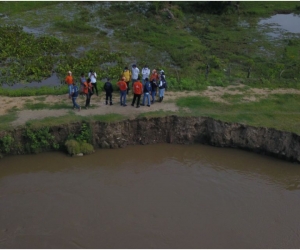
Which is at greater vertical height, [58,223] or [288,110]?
[288,110]

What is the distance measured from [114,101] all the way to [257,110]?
6433 mm

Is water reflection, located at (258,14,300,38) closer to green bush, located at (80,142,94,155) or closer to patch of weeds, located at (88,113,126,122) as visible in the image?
patch of weeds, located at (88,113,126,122)

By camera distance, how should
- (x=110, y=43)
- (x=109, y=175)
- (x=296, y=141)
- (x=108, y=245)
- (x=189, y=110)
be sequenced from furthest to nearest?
(x=110, y=43)
(x=189, y=110)
(x=296, y=141)
(x=109, y=175)
(x=108, y=245)

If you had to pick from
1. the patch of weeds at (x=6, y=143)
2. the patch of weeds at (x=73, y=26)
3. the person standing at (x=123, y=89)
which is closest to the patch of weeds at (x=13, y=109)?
the patch of weeds at (x=6, y=143)

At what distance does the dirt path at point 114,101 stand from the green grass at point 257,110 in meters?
0.49

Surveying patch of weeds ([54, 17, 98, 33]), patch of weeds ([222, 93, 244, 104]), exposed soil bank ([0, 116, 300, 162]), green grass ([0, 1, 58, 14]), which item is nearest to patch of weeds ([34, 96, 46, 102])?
exposed soil bank ([0, 116, 300, 162])

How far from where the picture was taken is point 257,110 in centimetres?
1730

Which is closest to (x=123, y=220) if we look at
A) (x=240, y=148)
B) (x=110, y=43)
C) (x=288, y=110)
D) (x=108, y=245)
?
(x=108, y=245)

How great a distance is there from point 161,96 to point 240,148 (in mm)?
4186

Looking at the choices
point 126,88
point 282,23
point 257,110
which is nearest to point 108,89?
point 126,88

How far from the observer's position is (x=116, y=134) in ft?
52.3

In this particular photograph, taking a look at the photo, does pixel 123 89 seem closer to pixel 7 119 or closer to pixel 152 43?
pixel 7 119

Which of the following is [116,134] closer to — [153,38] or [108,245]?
[108,245]

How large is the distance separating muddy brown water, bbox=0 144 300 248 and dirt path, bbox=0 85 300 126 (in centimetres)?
182
